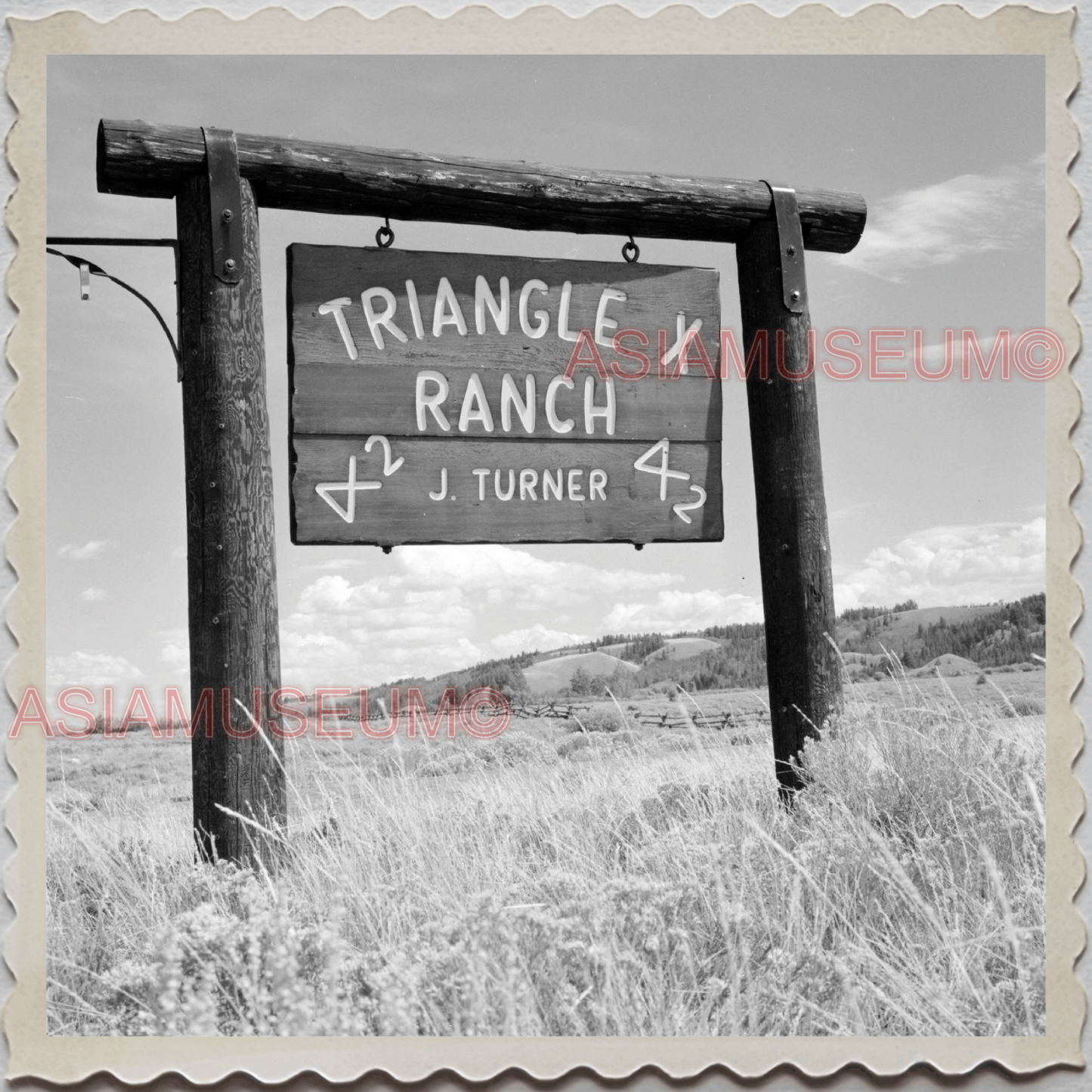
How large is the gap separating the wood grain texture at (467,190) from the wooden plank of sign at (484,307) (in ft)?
0.51

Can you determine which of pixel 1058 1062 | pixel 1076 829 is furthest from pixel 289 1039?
pixel 1076 829

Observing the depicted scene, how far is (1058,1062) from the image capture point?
2.82 m

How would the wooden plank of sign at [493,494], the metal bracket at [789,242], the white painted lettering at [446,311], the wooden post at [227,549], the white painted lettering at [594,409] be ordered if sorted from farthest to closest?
the metal bracket at [789,242]
the white painted lettering at [594,409]
the white painted lettering at [446,311]
the wooden plank of sign at [493,494]
the wooden post at [227,549]

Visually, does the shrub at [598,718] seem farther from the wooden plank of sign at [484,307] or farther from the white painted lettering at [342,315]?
the white painted lettering at [342,315]

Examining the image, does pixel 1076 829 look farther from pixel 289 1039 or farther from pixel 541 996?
pixel 289 1039

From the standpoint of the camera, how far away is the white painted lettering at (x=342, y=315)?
12.3 ft

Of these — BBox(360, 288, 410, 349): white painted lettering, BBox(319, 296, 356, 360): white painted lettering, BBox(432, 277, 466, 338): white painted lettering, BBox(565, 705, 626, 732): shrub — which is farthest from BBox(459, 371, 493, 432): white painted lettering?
BBox(565, 705, 626, 732): shrub

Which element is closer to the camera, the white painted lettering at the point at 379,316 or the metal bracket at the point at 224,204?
the metal bracket at the point at 224,204

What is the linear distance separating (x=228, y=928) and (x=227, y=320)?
6.42ft

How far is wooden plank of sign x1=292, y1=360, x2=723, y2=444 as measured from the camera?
12.2 feet

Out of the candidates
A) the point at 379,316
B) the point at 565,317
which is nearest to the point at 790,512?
the point at 565,317

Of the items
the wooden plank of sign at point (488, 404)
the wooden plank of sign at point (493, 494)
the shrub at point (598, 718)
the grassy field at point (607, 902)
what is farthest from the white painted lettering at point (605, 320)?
the shrub at point (598, 718)

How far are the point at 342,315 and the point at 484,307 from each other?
1.74 ft

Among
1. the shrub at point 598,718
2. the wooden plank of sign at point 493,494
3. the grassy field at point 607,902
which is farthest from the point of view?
the shrub at point 598,718
